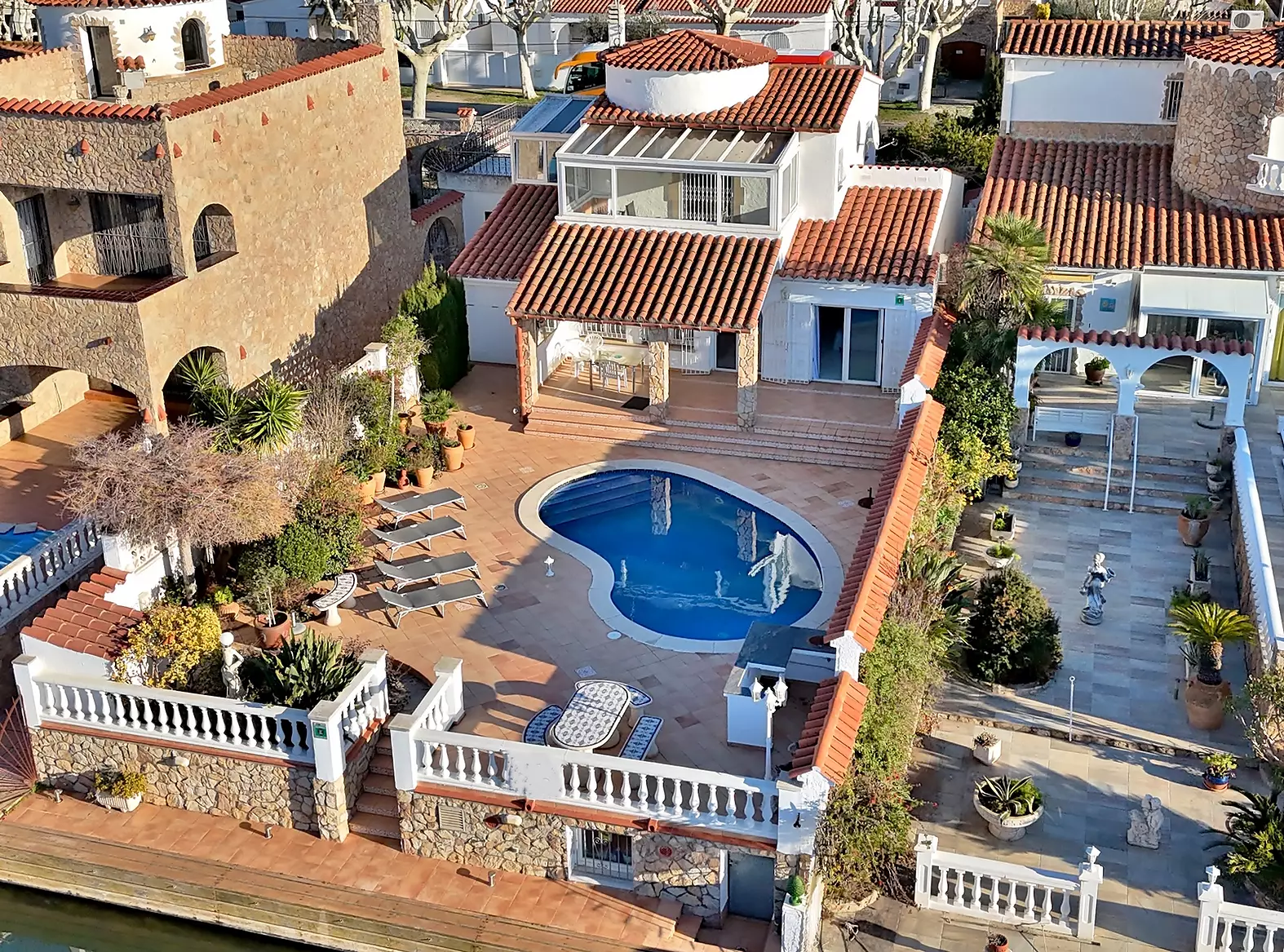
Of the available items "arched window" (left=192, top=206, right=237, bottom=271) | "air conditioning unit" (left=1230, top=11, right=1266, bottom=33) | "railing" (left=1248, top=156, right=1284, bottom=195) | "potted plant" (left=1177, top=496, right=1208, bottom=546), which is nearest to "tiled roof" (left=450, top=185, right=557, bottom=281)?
"arched window" (left=192, top=206, right=237, bottom=271)

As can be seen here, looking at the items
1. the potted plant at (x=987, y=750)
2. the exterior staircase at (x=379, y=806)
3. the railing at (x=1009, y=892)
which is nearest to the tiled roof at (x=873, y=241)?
the potted plant at (x=987, y=750)

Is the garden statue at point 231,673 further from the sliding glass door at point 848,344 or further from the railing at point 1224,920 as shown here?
the sliding glass door at point 848,344

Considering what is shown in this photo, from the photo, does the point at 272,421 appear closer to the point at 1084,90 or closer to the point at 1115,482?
the point at 1115,482

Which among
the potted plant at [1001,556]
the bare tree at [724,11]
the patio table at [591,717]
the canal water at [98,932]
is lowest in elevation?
the canal water at [98,932]

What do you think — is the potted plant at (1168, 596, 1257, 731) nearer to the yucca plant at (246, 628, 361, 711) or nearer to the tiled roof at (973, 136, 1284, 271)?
the tiled roof at (973, 136, 1284, 271)

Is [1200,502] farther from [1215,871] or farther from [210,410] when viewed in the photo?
[210,410]

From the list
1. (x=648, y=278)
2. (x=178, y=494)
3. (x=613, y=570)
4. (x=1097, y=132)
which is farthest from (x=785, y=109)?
(x=178, y=494)
